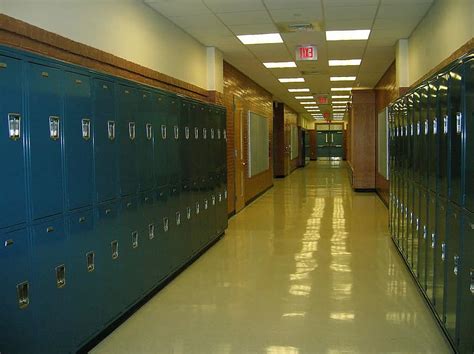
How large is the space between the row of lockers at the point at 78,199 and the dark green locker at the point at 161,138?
0.03 ft

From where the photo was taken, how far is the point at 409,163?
5.16 meters

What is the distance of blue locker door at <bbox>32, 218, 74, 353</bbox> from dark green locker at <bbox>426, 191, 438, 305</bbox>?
8.73ft

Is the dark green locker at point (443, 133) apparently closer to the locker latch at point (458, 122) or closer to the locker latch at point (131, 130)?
the locker latch at point (458, 122)

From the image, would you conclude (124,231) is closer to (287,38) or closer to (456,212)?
(456,212)

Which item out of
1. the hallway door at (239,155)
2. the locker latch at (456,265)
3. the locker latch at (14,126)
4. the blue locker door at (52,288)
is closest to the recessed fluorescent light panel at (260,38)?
the hallway door at (239,155)

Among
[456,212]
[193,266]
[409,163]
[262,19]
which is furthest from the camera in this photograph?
[262,19]

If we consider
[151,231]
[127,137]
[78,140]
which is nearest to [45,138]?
[78,140]

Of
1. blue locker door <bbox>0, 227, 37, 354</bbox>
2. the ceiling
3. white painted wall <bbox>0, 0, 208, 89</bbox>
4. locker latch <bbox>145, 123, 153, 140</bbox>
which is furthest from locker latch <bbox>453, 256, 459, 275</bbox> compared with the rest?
the ceiling

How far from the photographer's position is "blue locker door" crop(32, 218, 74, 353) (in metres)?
2.90

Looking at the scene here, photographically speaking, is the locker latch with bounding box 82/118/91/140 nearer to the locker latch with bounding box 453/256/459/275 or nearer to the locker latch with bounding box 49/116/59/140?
the locker latch with bounding box 49/116/59/140

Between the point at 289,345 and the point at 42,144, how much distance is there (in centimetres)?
219

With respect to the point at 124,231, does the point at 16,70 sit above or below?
above

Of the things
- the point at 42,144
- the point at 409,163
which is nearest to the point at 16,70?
the point at 42,144

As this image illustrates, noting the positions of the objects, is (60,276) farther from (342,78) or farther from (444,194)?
(342,78)
